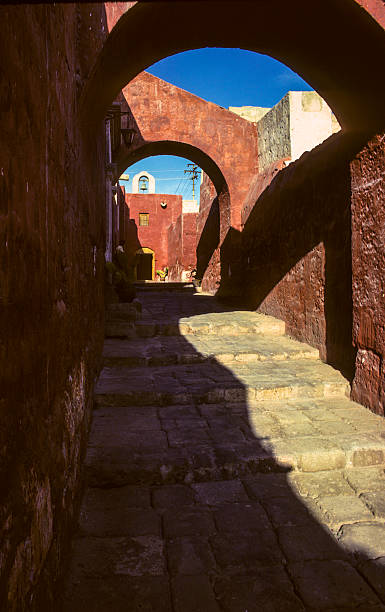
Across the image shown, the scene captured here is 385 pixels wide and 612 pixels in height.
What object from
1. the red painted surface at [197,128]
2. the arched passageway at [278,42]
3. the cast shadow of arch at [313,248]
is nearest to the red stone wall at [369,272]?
the cast shadow of arch at [313,248]

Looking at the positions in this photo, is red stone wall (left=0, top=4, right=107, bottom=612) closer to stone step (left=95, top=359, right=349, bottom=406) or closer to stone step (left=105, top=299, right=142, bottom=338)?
stone step (left=95, top=359, right=349, bottom=406)

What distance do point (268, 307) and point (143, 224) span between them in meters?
20.3

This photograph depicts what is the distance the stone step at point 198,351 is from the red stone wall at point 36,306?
89.1 inches

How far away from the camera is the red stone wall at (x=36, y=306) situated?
0.97 meters

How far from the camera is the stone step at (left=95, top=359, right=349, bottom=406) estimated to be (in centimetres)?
340

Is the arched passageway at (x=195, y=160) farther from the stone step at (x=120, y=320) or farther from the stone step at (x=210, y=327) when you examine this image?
the stone step at (x=120, y=320)

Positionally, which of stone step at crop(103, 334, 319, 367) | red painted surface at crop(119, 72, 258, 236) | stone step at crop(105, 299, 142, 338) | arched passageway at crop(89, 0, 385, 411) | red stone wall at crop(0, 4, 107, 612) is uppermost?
red painted surface at crop(119, 72, 258, 236)

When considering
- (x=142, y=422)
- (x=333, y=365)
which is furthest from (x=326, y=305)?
(x=142, y=422)

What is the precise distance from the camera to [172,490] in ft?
7.57

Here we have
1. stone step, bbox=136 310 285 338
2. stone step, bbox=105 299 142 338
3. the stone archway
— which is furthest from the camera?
the stone archway

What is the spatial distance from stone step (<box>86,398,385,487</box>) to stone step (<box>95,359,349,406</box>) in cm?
10

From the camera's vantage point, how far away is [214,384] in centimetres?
365

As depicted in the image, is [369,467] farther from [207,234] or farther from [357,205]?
[207,234]

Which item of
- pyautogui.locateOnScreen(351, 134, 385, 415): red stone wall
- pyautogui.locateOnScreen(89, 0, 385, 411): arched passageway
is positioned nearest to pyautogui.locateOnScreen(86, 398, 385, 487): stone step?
pyautogui.locateOnScreen(351, 134, 385, 415): red stone wall
